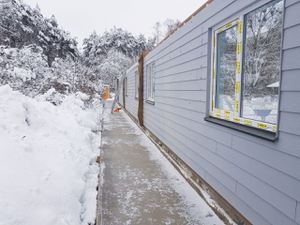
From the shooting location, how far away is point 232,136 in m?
2.57

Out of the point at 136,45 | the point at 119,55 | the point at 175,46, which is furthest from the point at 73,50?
the point at 175,46

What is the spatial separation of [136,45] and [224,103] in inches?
1267

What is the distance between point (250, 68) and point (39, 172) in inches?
97.1

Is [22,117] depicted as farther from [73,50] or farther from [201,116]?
[73,50]

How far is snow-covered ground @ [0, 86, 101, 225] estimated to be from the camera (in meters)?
2.19

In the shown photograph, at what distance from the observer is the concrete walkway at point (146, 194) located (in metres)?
2.79

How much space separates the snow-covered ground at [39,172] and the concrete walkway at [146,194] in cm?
26

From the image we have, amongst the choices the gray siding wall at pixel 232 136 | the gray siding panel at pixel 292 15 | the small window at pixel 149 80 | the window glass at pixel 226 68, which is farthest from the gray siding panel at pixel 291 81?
the small window at pixel 149 80

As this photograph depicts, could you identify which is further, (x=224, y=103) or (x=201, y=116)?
(x=201, y=116)

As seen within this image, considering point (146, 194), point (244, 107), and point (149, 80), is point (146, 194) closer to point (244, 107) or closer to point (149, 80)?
point (244, 107)

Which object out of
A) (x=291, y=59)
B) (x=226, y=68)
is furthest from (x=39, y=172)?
(x=291, y=59)

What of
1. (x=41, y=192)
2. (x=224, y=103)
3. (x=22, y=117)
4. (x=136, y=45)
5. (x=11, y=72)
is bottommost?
(x=41, y=192)

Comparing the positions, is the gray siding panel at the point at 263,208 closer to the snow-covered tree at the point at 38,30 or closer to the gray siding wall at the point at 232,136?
the gray siding wall at the point at 232,136

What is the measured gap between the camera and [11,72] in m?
5.90
